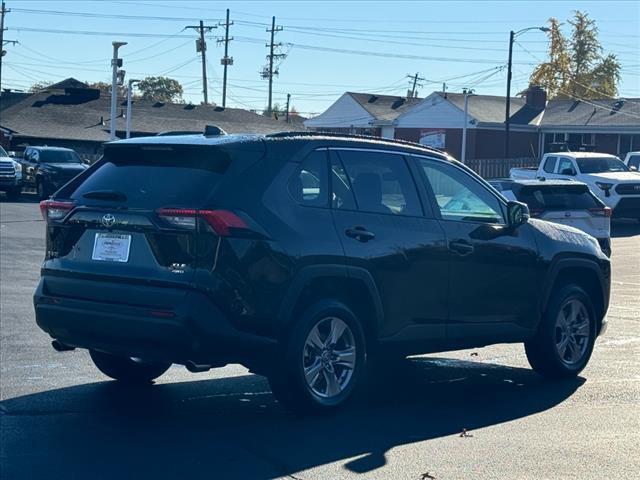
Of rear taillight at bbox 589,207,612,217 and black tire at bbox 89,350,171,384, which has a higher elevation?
rear taillight at bbox 589,207,612,217

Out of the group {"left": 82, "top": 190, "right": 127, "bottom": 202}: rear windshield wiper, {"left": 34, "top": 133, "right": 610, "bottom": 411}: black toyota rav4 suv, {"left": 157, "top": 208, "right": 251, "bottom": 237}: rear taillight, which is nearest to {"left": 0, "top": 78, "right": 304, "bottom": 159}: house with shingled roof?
{"left": 34, "top": 133, "right": 610, "bottom": 411}: black toyota rav4 suv

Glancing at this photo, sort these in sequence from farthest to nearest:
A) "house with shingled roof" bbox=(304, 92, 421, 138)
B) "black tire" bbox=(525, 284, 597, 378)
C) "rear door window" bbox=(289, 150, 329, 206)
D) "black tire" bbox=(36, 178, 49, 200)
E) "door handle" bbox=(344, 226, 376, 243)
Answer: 1. "house with shingled roof" bbox=(304, 92, 421, 138)
2. "black tire" bbox=(36, 178, 49, 200)
3. "black tire" bbox=(525, 284, 597, 378)
4. "door handle" bbox=(344, 226, 376, 243)
5. "rear door window" bbox=(289, 150, 329, 206)

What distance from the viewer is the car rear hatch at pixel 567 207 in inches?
797

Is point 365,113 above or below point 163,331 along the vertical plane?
above

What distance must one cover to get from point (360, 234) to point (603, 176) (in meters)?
24.2

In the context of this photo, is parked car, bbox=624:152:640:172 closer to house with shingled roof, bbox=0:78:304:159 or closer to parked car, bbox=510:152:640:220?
parked car, bbox=510:152:640:220

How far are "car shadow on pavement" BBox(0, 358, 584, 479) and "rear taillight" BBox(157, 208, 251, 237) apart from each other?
1321 millimetres

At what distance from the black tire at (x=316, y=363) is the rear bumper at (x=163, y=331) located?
0.17 metres

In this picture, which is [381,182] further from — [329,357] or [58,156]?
[58,156]

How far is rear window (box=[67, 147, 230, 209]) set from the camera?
7.04 m

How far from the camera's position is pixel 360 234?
7.66 metres

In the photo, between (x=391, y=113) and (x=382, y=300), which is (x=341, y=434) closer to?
(x=382, y=300)

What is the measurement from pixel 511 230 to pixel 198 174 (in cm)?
290

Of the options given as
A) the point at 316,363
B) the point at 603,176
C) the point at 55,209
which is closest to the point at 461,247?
the point at 316,363
